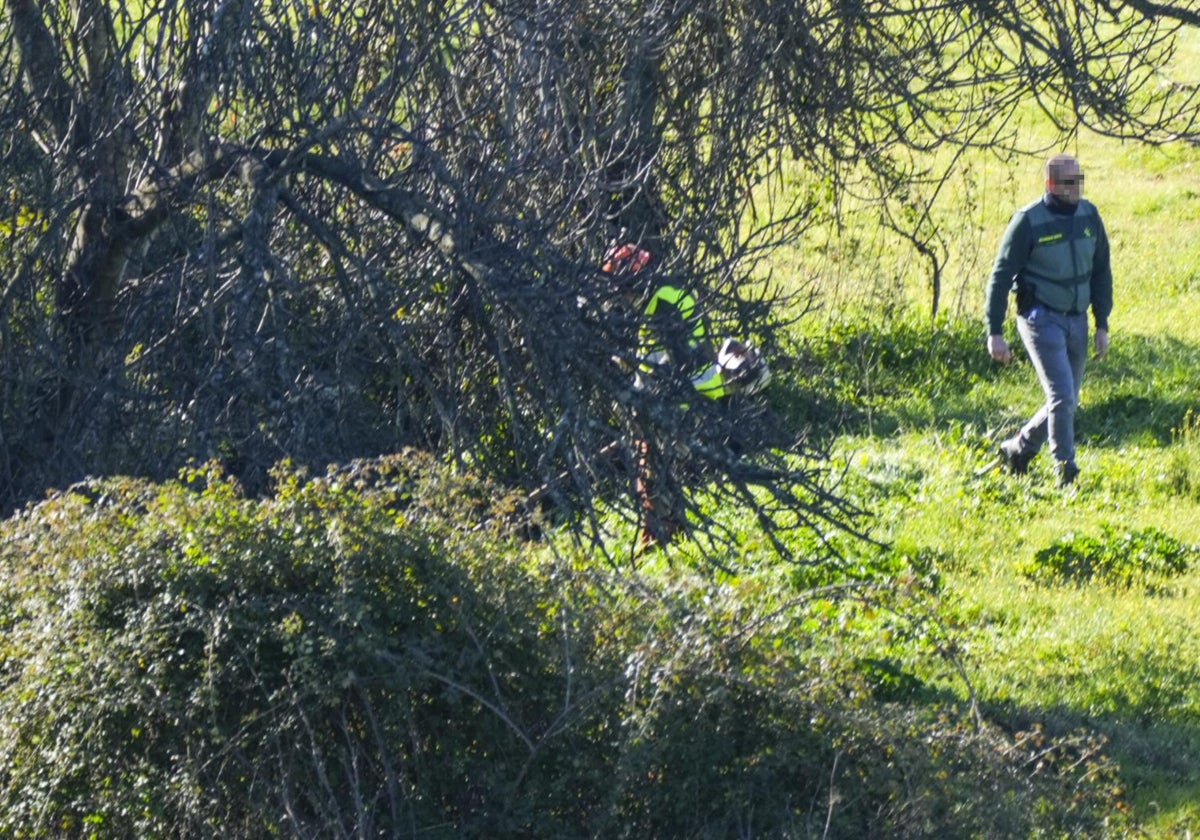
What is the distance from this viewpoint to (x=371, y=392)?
6895 mm

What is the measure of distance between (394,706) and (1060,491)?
586cm

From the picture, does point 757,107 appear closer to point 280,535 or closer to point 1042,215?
point 1042,215

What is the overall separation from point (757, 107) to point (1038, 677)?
3.24m

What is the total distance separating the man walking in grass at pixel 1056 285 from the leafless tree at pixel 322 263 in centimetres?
196

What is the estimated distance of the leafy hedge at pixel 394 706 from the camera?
14.0ft

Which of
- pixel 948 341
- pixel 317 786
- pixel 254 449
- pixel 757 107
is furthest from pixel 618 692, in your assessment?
pixel 948 341

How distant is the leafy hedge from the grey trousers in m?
5.07

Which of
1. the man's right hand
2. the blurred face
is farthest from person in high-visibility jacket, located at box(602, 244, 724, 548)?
the man's right hand

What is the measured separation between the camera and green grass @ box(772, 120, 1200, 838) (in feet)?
20.1

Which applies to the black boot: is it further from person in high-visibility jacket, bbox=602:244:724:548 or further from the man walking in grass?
person in high-visibility jacket, bbox=602:244:724:548

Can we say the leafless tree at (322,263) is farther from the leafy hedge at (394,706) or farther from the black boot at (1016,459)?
the black boot at (1016,459)

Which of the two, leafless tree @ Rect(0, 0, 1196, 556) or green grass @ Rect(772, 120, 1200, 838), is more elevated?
leafless tree @ Rect(0, 0, 1196, 556)

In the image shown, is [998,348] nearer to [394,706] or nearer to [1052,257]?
[1052,257]

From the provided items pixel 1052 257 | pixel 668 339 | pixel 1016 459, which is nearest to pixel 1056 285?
pixel 1052 257
